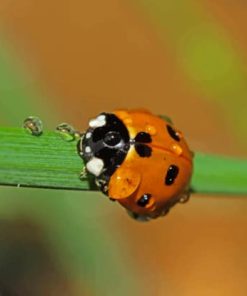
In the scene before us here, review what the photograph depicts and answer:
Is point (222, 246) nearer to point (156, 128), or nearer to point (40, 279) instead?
point (40, 279)

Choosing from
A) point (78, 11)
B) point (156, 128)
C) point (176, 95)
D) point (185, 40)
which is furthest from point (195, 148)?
point (156, 128)

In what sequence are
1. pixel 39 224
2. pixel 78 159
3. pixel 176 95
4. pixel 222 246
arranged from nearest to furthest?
1. pixel 78 159
2. pixel 39 224
3. pixel 222 246
4. pixel 176 95

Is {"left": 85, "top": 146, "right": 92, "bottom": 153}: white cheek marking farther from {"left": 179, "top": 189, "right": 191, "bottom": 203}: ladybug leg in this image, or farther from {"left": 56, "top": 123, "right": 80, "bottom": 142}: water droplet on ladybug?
{"left": 179, "top": 189, "right": 191, "bottom": 203}: ladybug leg

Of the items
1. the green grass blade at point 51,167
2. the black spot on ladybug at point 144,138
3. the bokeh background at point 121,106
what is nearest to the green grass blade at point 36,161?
the green grass blade at point 51,167

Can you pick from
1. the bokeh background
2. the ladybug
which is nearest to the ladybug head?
the ladybug

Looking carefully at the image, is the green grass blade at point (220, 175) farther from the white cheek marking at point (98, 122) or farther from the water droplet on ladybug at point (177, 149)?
the white cheek marking at point (98, 122)

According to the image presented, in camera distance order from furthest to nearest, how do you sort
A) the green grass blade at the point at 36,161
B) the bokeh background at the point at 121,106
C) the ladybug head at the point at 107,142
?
the bokeh background at the point at 121,106
the ladybug head at the point at 107,142
the green grass blade at the point at 36,161

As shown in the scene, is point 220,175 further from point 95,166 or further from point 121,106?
point 121,106

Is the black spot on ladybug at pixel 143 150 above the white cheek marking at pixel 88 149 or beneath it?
beneath
